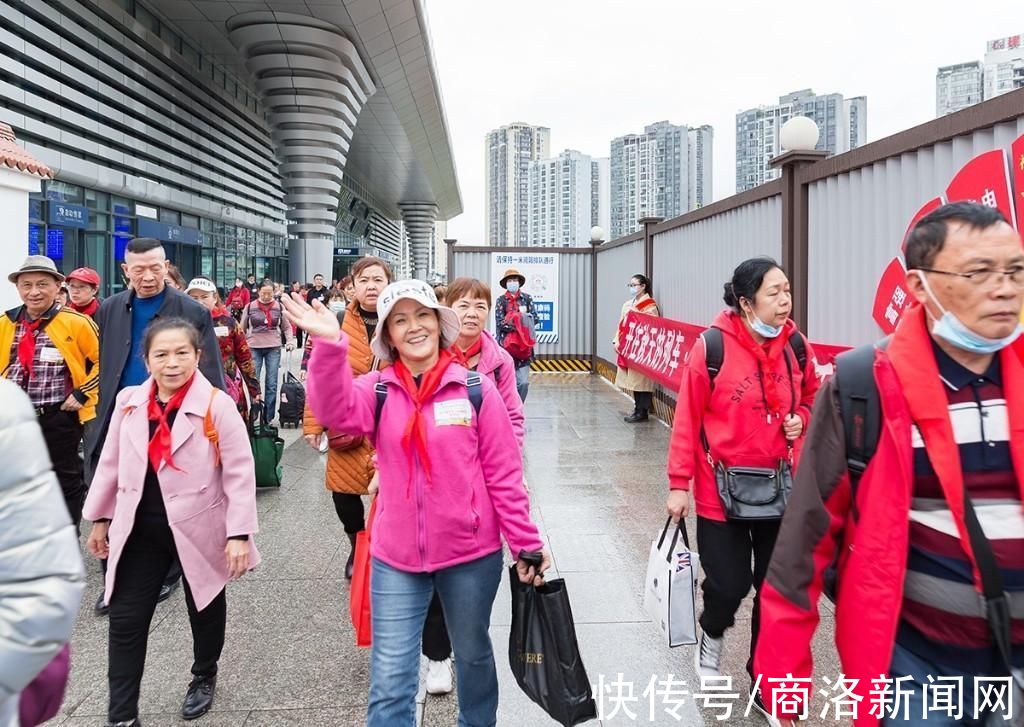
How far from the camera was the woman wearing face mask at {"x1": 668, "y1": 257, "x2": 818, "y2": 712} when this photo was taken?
10.5 ft

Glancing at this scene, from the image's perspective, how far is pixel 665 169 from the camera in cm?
5434

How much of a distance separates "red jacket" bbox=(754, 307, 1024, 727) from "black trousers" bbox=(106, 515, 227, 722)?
2328 millimetres

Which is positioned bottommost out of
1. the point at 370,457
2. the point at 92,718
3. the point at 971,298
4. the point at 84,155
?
the point at 92,718

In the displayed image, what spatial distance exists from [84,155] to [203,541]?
1604 centimetres

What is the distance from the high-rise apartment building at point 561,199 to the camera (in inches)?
2933

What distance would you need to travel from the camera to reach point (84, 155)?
16.1 meters

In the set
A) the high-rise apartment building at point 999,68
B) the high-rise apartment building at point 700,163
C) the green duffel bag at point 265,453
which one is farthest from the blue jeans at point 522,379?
the high-rise apartment building at point 700,163

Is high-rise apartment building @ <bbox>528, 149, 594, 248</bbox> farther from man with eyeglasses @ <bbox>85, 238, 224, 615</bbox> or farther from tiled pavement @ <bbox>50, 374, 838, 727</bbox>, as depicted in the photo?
man with eyeglasses @ <bbox>85, 238, 224, 615</bbox>

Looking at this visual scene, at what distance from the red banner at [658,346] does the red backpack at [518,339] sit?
1698 mm

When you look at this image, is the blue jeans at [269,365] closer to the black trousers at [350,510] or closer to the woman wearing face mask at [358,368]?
the black trousers at [350,510]

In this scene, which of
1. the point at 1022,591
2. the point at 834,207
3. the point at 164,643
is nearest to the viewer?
the point at 1022,591

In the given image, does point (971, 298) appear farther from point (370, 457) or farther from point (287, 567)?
point (287, 567)

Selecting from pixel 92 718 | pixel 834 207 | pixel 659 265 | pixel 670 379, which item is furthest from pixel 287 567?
pixel 659 265

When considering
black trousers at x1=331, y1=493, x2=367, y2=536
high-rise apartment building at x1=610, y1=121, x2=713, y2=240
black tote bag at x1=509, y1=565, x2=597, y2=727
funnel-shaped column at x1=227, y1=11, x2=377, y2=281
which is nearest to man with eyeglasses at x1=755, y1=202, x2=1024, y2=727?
black tote bag at x1=509, y1=565, x2=597, y2=727
